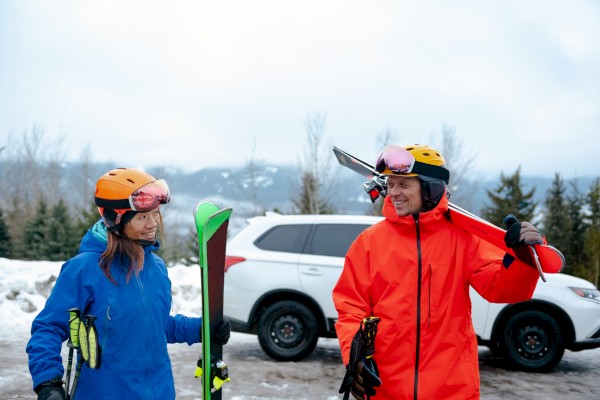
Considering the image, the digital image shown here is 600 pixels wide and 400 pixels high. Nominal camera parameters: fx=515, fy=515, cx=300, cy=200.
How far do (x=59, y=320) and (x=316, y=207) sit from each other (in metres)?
28.5

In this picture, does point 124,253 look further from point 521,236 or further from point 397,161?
point 521,236

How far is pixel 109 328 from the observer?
7.63 feet

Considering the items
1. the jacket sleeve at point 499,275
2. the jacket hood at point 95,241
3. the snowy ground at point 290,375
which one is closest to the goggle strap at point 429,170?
the jacket sleeve at point 499,275

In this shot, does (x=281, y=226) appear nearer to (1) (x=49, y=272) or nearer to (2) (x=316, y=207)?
(1) (x=49, y=272)

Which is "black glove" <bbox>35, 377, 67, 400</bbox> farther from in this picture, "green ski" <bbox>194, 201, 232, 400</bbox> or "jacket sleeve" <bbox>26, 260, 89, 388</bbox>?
"green ski" <bbox>194, 201, 232, 400</bbox>

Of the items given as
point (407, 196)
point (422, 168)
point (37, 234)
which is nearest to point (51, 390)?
point (407, 196)

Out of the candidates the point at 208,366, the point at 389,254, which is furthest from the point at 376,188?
the point at 208,366

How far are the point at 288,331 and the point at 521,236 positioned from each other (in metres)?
5.12

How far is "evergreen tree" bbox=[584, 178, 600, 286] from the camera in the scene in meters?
30.3

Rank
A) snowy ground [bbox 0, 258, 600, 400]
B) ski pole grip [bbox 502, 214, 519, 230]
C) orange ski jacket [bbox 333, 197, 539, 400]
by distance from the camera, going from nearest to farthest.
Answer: ski pole grip [bbox 502, 214, 519, 230]
orange ski jacket [bbox 333, 197, 539, 400]
snowy ground [bbox 0, 258, 600, 400]

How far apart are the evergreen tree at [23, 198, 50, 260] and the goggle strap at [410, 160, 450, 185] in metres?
22.5

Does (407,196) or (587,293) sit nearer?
(407,196)

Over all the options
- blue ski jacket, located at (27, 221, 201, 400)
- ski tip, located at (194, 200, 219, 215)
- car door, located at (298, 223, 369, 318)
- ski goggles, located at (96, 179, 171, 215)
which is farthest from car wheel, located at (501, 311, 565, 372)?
ski goggles, located at (96, 179, 171, 215)

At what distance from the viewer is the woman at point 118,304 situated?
2.24 meters
